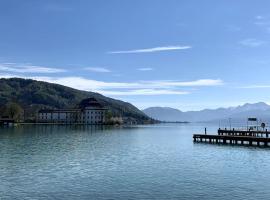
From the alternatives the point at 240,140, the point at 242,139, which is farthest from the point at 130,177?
the point at 240,140

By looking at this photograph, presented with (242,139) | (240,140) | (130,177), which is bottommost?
(130,177)

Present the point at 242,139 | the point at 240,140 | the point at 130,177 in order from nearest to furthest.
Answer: the point at 130,177 < the point at 242,139 < the point at 240,140

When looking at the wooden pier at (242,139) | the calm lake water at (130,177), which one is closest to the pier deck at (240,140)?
the wooden pier at (242,139)

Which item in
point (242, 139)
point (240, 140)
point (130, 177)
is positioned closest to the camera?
point (130, 177)

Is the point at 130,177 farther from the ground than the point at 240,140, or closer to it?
closer to it

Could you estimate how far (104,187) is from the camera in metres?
39.4

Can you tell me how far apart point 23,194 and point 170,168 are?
22999 millimetres

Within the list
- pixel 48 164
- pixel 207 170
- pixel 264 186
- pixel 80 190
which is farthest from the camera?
pixel 48 164

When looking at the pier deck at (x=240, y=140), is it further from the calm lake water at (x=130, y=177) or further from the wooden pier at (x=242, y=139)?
the calm lake water at (x=130, y=177)

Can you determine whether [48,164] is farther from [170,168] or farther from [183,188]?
[183,188]

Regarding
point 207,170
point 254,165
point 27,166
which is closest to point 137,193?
point 207,170

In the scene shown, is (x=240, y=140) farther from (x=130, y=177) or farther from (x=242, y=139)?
(x=130, y=177)

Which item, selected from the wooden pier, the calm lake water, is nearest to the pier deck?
the wooden pier

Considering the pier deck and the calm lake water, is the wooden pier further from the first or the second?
the calm lake water
